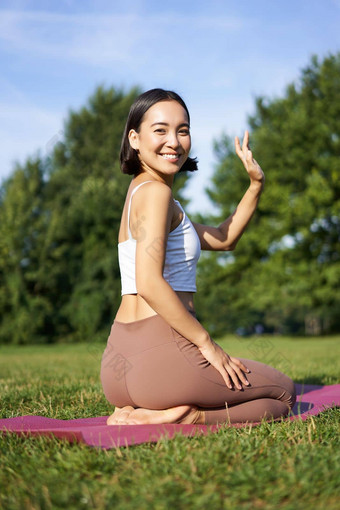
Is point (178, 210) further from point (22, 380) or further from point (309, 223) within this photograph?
point (309, 223)

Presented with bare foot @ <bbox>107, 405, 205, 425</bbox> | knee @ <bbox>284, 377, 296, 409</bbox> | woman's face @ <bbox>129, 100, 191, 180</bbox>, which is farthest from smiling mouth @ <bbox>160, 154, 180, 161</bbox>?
knee @ <bbox>284, 377, 296, 409</bbox>

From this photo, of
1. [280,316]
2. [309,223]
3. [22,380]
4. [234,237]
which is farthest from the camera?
[280,316]

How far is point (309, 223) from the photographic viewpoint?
2267cm

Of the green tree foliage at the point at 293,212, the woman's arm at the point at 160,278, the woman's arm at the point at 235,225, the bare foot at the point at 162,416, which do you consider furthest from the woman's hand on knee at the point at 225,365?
the green tree foliage at the point at 293,212

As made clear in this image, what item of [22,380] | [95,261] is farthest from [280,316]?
[22,380]

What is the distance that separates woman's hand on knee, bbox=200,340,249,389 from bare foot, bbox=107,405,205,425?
0.23 meters

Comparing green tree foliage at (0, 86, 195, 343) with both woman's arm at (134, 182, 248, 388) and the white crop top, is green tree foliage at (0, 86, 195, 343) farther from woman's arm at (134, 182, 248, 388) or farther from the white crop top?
woman's arm at (134, 182, 248, 388)

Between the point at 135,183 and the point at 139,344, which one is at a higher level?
the point at 135,183

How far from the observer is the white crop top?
280cm

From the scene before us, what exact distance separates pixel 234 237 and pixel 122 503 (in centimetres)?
238

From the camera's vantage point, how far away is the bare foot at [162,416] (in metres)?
2.62

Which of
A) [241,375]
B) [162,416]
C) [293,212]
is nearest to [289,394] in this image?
[241,375]

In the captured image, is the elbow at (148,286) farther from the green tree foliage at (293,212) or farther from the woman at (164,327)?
the green tree foliage at (293,212)

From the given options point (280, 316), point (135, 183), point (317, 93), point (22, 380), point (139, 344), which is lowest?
point (280, 316)
